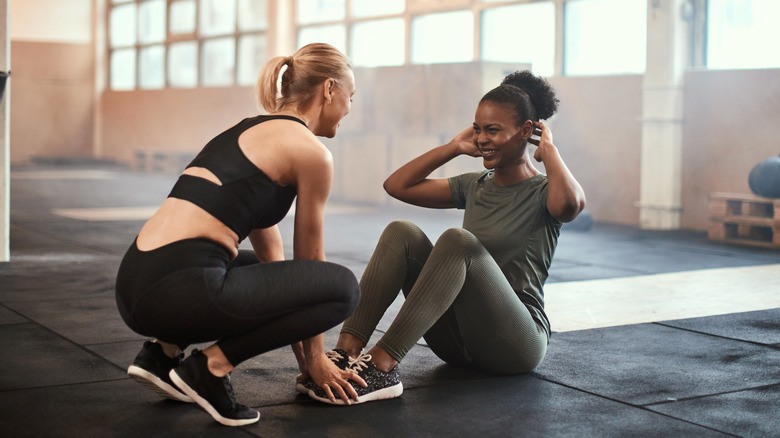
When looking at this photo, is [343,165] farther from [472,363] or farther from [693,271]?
[472,363]

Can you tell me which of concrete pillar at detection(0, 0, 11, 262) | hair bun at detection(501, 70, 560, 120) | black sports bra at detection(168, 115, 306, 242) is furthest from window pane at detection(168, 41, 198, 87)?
black sports bra at detection(168, 115, 306, 242)

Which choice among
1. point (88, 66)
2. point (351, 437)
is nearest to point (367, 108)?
point (351, 437)

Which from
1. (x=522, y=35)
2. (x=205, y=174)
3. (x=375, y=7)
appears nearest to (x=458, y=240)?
(x=205, y=174)

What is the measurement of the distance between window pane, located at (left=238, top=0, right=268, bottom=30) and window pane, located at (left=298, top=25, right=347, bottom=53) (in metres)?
0.72

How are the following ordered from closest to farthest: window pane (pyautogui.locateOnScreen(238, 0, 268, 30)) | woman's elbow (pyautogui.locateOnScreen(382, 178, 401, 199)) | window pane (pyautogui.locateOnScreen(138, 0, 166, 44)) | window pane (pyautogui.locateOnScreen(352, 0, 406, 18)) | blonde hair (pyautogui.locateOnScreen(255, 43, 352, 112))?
blonde hair (pyautogui.locateOnScreen(255, 43, 352, 112)), woman's elbow (pyautogui.locateOnScreen(382, 178, 401, 199)), window pane (pyautogui.locateOnScreen(352, 0, 406, 18)), window pane (pyautogui.locateOnScreen(238, 0, 268, 30)), window pane (pyautogui.locateOnScreen(138, 0, 166, 44))

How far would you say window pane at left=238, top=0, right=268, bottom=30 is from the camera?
43.5ft

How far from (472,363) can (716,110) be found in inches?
214

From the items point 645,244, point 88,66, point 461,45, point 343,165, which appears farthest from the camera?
point 88,66

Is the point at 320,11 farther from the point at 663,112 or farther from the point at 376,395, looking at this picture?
the point at 376,395

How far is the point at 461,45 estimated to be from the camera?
10180 mm

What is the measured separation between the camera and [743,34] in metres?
7.52

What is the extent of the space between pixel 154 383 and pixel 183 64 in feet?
44.8

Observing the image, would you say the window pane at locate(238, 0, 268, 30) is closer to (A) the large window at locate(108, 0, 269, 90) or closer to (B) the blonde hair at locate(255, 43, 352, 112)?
(A) the large window at locate(108, 0, 269, 90)

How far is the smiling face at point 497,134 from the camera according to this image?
2816 millimetres
